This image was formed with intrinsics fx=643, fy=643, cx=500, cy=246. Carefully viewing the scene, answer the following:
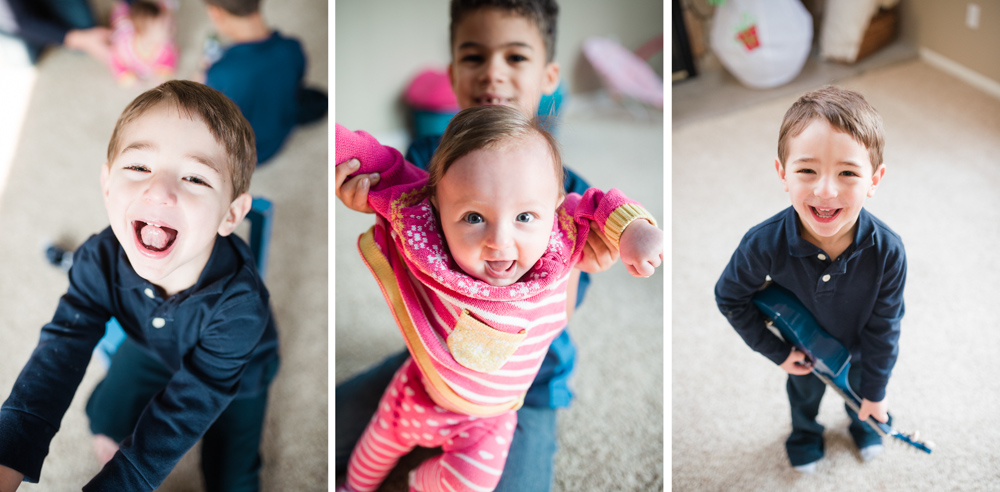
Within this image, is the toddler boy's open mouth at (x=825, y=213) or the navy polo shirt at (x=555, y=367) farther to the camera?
the navy polo shirt at (x=555, y=367)

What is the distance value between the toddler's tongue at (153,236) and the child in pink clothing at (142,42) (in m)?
1.06

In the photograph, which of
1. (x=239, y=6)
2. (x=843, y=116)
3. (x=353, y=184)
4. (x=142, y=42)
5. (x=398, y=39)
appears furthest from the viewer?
(x=398, y=39)

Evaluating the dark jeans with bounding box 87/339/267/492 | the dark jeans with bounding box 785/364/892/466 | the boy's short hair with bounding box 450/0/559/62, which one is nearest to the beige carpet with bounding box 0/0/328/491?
the dark jeans with bounding box 87/339/267/492

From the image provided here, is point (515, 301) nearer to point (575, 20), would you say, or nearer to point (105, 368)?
point (105, 368)

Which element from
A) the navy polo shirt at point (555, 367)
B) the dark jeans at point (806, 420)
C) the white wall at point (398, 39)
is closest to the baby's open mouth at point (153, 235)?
the navy polo shirt at point (555, 367)

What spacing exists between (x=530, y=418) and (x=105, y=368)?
0.63 meters

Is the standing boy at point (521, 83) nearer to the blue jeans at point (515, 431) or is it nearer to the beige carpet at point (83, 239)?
the blue jeans at point (515, 431)

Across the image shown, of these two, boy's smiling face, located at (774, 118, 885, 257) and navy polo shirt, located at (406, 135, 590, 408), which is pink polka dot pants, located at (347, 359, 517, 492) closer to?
navy polo shirt, located at (406, 135, 590, 408)

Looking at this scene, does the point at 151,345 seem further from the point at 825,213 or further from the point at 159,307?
the point at 825,213

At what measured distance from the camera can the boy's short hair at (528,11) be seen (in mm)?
987

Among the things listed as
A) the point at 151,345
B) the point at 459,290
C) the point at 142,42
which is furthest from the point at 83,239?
the point at 142,42

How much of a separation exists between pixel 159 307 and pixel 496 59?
581 millimetres

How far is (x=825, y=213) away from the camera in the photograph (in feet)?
2.27

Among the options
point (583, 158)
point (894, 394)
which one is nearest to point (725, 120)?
point (894, 394)
